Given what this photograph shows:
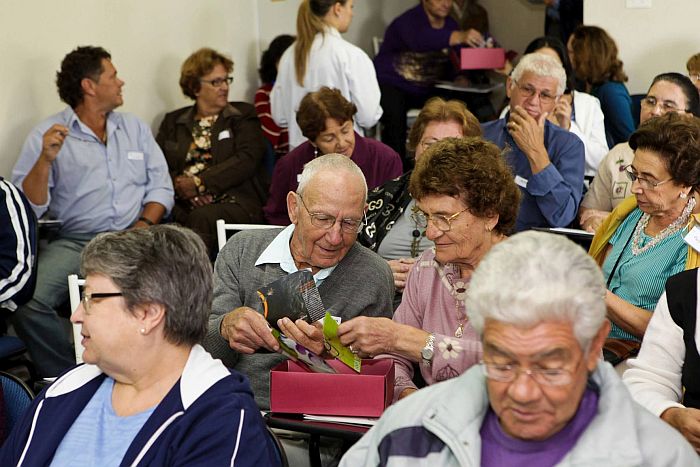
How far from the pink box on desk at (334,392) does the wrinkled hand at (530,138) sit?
1877 millimetres

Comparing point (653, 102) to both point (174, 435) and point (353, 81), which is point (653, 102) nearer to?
point (353, 81)

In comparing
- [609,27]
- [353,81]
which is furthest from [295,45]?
[609,27]

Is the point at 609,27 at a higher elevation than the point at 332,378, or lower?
higher

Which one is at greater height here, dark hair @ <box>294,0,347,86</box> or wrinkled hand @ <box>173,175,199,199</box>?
dark hair @ <box>294,0,347,86</box>

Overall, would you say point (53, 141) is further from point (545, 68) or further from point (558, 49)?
point (558, 49)

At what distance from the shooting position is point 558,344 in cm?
179

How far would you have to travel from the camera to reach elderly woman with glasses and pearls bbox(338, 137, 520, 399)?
9.29 feet

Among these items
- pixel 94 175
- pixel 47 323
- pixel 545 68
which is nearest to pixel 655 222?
pixel 545 68

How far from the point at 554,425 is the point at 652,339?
2.88ft

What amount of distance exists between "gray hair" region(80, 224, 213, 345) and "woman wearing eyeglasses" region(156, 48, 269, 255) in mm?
3516

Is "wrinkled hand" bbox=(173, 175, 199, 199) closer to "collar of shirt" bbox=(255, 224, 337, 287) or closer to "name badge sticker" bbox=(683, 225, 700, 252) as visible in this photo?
"collar of shirt" bbox=(255, 224, 337, 287)

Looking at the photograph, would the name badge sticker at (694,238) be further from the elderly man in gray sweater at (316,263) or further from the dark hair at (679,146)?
the elderly man in gray sweater at (316,263)

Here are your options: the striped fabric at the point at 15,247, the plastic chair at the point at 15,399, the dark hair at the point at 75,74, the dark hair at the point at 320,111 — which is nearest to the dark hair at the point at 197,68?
the dark hair at the point at 75,74

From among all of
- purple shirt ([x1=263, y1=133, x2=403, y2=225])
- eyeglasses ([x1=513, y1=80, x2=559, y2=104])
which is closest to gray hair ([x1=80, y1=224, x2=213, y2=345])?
purple shirt ([x1=263, y1=133, x2=403, y2=225])
